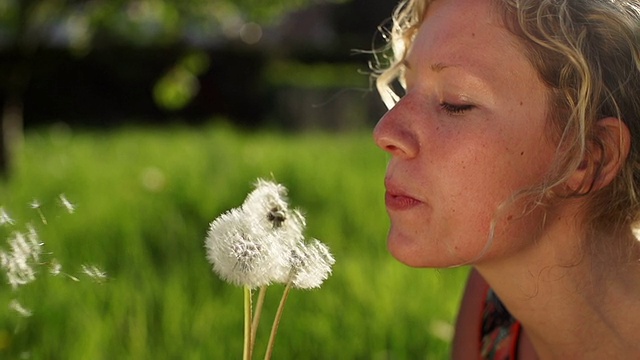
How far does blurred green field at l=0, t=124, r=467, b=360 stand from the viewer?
2652mm

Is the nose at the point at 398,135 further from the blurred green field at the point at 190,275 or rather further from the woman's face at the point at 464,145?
the blurred green field at the point at 190,275

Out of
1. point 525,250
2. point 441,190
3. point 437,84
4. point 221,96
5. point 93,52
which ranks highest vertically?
point 437,84

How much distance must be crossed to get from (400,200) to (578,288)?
1.29ft

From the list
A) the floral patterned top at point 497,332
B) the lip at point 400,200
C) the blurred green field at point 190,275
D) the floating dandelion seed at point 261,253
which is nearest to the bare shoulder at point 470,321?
the floral patterned top at point 497,332

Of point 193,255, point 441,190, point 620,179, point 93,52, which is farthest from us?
point 93,52

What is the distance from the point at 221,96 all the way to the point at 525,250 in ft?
41.5

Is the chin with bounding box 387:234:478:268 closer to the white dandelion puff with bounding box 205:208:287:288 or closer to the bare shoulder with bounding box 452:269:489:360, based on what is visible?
the white dandelion puff with bounding box 205:208:287:288

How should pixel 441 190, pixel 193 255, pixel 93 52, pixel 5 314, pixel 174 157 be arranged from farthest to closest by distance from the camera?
pixel 93 52 < pixel 174 157 < pixel 193 255 < pixel 5 314 < pixel 441 190

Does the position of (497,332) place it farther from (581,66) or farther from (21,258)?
(21,258)

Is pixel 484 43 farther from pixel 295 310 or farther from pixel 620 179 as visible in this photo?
pixel 295 310

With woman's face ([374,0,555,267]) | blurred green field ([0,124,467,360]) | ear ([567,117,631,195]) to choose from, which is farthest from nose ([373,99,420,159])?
blurred green field ([0,124,467,360])

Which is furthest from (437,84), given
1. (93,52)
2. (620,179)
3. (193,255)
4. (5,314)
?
→ (93,52)

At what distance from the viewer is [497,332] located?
86.3 inches

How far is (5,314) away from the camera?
277cm
